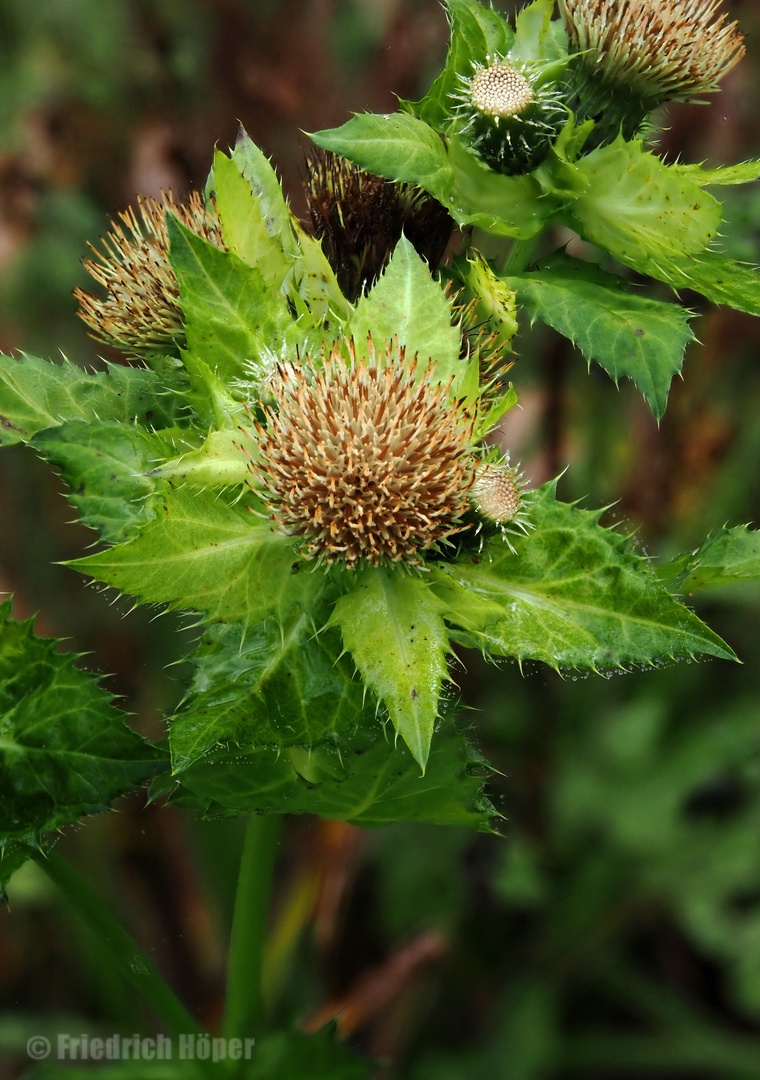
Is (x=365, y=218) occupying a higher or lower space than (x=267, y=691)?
higher

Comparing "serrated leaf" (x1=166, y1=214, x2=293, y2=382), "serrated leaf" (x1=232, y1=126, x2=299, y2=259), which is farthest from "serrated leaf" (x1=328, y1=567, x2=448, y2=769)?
"serrated leaf" (x1=232, y1=126, x2=299, y2=259)

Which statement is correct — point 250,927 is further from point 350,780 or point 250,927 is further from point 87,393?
point 87,393

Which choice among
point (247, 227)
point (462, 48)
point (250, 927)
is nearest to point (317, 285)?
point (247, 227)

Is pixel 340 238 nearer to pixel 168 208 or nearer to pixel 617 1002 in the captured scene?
pixel 168 208

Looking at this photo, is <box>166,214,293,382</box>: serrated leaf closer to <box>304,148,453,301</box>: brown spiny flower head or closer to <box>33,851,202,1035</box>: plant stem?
<box>304,148,453,301</box>: brown spiny flower head

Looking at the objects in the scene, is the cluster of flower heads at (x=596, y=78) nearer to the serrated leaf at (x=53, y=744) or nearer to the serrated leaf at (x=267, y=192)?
the serrated leaf at (x=267, y=192)
